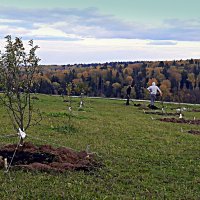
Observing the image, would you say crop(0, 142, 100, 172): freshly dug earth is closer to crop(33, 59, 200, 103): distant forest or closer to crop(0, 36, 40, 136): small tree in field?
crop(0, 36, 40, 136): small tree in field

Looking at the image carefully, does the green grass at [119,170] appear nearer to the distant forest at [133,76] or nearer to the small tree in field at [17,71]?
the small tree in field at [17,71]

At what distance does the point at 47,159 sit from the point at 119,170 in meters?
1.65

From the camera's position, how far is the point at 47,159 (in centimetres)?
996

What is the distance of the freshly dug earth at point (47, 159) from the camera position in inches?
368

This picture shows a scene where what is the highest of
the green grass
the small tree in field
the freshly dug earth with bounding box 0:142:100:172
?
the small tree in field

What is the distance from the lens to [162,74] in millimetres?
84312

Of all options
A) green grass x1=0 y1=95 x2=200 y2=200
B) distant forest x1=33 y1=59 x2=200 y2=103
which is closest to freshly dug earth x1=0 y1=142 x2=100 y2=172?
green grass x1=0 y1=95 x2=200 y2=200

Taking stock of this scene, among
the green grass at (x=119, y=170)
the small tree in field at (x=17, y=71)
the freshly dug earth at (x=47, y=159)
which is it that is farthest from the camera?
the small tree in field at (x=17, y=71)

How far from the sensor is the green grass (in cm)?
783

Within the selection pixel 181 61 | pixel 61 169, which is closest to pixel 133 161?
pixel 61 169

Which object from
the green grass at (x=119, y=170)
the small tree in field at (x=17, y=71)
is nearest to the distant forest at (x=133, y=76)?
the green grass at (x=119, y=170)

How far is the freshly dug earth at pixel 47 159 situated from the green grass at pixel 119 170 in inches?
12.2

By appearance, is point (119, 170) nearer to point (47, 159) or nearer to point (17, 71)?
point (47, 159)

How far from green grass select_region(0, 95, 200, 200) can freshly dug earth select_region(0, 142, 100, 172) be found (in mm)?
310
